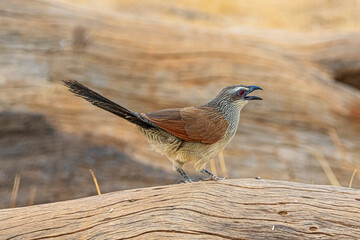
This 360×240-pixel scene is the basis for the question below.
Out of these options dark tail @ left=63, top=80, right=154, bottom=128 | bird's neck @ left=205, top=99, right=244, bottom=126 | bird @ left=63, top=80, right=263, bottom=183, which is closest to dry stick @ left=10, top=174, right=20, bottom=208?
bird @ left=63, top=80, right=263, bottom=183

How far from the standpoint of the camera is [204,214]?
317 cm

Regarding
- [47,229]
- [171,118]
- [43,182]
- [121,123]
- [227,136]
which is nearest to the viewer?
[47,229]

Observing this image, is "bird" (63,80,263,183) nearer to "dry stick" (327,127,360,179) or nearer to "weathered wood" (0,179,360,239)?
"weathered wood" (0,179,360,239)

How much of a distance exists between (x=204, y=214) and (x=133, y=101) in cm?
379

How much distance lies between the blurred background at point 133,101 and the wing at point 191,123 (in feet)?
7.92

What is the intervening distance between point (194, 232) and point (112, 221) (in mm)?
637

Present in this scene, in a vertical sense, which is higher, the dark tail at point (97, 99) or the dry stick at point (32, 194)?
the dark tail at point (97, 99)

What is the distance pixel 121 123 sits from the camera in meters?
6.60

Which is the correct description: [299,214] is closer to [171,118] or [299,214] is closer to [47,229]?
[171,118]

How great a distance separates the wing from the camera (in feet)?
11.6

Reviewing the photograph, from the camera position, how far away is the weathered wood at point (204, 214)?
3.05 meters

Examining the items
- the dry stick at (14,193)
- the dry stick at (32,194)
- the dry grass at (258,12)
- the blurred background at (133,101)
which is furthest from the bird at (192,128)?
the dry grass at (258,12)

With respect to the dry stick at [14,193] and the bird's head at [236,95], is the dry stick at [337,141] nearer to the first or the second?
the bird's head at [236,95]

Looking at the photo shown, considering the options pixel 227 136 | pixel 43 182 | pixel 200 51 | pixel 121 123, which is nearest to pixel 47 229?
pixel 227 136
